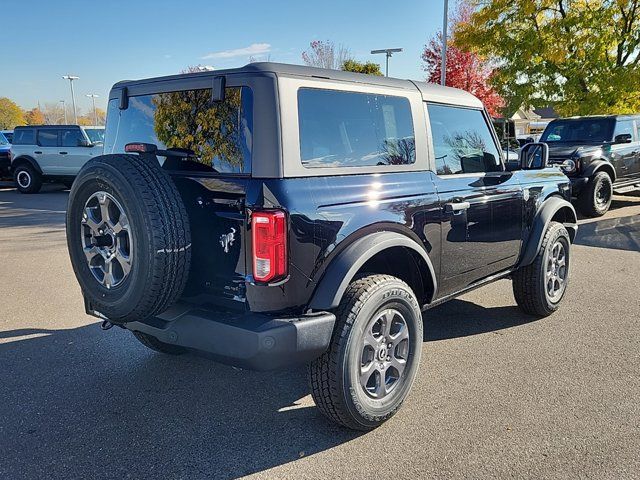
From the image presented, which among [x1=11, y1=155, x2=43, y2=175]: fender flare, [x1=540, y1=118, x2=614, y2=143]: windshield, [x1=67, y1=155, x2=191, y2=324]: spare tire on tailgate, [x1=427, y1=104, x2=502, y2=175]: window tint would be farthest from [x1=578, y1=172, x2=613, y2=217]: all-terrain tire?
[x1=11, y1=155, x2=43, y2=175]: fender flare

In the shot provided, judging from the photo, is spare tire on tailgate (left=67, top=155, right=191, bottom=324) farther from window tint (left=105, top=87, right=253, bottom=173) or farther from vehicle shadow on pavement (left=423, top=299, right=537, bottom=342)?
vehicle shadow on pavement (left=423, top=299, right=537, bottom=342)

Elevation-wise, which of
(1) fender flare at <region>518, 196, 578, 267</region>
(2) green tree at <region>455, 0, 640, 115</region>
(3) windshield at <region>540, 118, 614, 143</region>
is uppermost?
(2) green tree at <region>455, 0, 640, 115</region>

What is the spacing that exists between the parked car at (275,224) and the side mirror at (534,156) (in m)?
1.23

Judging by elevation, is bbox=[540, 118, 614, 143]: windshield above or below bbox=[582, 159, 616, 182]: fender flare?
above

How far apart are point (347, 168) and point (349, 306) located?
761mm

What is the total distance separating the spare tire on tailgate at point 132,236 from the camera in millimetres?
2549

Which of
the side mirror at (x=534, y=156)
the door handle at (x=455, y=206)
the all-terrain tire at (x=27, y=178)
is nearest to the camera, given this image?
the door handle at (x=455, y=206)

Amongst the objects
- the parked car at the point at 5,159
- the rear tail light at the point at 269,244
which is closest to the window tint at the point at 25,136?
the parked car at the point at 5,159

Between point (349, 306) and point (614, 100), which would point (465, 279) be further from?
point (614, 100)

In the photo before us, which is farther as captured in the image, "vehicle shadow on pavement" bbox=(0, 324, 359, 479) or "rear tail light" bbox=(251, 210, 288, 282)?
"vehicle shadow on pavement" bbox=(0, 324, 359, 479)

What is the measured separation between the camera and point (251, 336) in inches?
96.9

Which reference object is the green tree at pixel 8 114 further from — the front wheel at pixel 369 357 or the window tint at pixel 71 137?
the front wheel at pixel 369 357

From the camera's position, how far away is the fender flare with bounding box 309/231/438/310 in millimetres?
2689

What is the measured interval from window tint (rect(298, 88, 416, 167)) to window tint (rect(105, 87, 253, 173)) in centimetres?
30
